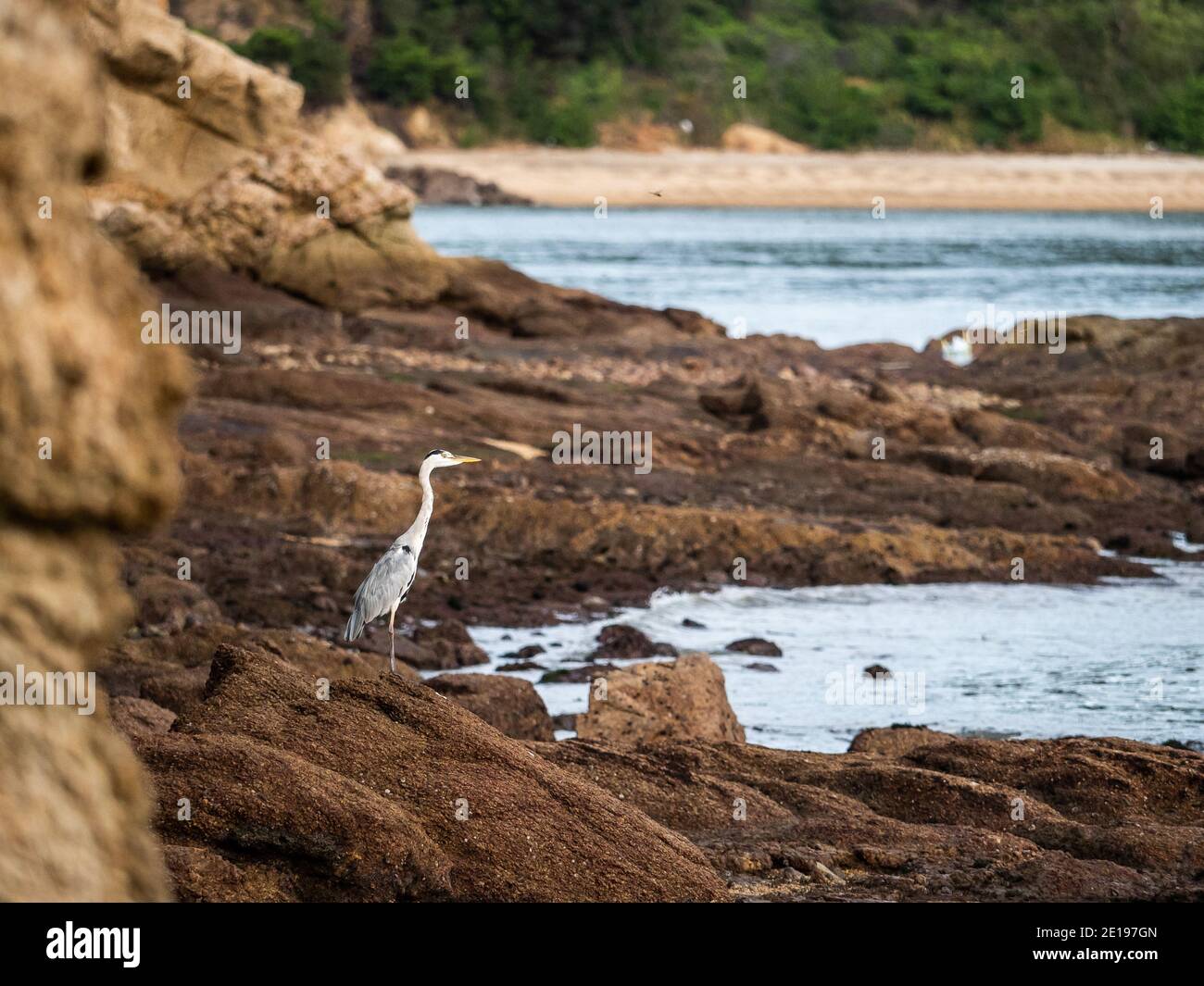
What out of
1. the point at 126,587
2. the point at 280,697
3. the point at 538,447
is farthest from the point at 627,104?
the point at 280,697

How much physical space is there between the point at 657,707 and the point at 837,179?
8214 centimetres

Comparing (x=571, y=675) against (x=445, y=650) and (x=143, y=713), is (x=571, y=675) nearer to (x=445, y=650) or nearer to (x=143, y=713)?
(x=445, y=650)

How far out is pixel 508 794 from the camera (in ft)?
22.6

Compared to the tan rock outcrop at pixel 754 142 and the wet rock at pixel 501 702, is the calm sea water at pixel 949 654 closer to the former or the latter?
the wet rock at pixel 501 702

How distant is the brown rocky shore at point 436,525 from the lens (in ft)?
10.0

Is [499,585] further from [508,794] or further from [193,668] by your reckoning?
[508,794]

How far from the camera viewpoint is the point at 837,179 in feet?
297

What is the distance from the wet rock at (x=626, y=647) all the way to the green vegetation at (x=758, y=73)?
250ft

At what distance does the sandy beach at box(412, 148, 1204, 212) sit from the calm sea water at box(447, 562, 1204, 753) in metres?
72.0

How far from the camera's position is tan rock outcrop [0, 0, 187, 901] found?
9.28 ft

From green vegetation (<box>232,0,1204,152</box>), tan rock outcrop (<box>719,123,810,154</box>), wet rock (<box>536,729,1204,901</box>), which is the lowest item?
wet rock (<box>536,729,1204,901</box>)

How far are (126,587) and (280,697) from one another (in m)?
7.08

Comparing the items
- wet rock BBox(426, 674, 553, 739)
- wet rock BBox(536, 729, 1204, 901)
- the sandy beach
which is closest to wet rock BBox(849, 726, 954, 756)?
wet rock BBox(536, 729, 1204, 901)

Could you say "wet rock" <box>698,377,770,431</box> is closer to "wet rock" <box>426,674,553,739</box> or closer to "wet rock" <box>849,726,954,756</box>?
"wet rock" <box>426,674,553,739</box>
